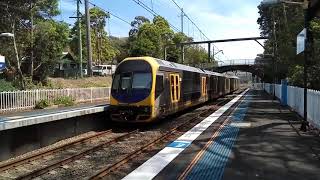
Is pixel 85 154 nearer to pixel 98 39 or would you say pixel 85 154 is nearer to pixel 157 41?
pixel 157 41

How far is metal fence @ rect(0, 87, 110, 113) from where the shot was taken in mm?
29188

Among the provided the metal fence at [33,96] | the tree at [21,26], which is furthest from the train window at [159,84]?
the tree at [21,26]

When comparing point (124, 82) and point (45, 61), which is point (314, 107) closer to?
point (124, 82)

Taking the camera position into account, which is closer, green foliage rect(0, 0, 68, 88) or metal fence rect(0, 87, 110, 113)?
metal fence rect(0, 87, 110, 113)

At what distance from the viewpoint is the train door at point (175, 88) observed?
22.2 metres

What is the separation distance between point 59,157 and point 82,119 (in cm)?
551

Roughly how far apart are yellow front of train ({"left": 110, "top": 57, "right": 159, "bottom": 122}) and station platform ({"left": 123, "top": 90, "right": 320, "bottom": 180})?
2069mm

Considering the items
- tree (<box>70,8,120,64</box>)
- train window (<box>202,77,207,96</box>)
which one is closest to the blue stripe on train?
train window (<box>202,77,207,96</box>)

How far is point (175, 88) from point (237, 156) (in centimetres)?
1031

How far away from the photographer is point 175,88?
2288cm

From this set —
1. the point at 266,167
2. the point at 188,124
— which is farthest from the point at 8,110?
the point at 266,167

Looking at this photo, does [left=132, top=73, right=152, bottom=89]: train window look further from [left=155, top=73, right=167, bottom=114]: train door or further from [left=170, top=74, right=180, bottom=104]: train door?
[left=170, top=74, right=180, bottom=104]: train door

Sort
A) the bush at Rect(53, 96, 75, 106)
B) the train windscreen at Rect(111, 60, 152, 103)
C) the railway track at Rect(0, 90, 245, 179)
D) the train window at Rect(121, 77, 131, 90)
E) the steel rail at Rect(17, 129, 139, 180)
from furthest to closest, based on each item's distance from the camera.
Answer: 1. the bush at Rect(53, 96, 75, 106)
2. the train window at Rect(121, 77, 131, 90)
3. the train windscreen at Rect(111, 60, 152, 103)
4. the railway track at Rect(0, 90, 245, 179)
5. the steel rail at Rect(17, 129, 139, 180)

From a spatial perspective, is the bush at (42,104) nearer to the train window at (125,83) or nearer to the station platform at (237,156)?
the train window at (125,83)
